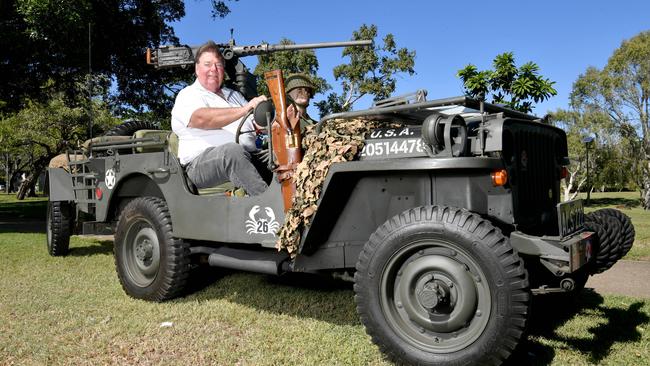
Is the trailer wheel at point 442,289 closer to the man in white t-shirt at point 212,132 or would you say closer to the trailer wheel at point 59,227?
the man in white t-shirt at point 212,132

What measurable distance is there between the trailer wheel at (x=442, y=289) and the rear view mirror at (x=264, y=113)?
122 cm

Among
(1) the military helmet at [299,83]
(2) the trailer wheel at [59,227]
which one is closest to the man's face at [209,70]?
(1) the military helmet at [299,83]

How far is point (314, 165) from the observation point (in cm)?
376

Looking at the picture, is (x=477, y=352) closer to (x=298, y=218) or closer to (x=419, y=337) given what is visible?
(x=419, y=337)

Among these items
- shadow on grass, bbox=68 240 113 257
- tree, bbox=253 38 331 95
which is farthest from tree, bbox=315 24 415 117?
shadow on grass, bbox=68 240 113 257

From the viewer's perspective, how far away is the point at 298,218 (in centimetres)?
381

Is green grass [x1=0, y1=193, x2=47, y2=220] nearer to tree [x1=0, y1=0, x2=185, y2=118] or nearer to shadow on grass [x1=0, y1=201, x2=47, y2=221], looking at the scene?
shadow on grass [x1=0, y1=201, x2=47, y2=221]

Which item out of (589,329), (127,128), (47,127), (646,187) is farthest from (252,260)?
(646,187)

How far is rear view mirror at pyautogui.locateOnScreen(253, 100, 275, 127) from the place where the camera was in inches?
159

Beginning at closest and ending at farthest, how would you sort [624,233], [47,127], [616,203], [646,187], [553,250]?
[553,250] < [624,233] < [646,187] < [47,127] < [616,203]

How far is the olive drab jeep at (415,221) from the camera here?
3184 mm

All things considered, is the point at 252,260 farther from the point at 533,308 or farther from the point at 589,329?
the point at 589,329

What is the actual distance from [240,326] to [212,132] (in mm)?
1678

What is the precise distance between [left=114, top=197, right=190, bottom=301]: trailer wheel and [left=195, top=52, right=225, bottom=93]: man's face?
3.82 feet
